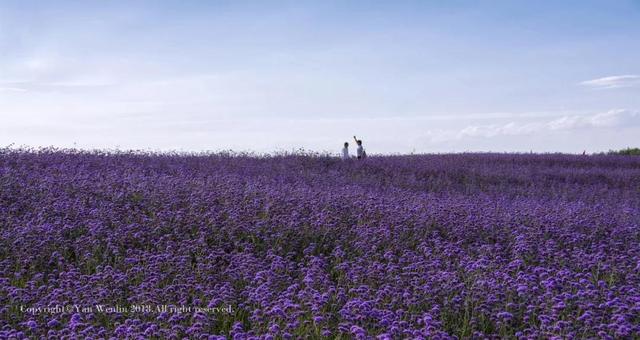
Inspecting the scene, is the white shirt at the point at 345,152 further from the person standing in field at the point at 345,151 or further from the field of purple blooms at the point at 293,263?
the field of purple blooms at the point at 293,263

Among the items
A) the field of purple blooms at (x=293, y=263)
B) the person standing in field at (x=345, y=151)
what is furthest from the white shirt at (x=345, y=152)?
the field of purple blooms at (x=293, y=263)

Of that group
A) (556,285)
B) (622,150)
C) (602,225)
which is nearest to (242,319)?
(556,285)

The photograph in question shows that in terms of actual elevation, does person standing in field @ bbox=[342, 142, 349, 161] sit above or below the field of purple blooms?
above

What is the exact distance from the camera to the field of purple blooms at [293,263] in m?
4.45

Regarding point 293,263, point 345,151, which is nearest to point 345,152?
point 345,151

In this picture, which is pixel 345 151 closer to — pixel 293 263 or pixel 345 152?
pixel 345 152

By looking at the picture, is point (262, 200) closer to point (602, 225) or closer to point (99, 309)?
point (99, 309)

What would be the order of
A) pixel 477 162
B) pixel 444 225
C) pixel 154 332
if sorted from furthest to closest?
pixel 477 162 < pixel 444 225 < pixel 154 332

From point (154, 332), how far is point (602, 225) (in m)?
6.73

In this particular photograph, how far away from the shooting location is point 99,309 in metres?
4.64

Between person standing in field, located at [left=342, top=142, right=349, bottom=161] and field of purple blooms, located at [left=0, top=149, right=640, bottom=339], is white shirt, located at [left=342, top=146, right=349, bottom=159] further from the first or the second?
field of purple blooms, located at [left=0, top=149, right=640, bottom=339]

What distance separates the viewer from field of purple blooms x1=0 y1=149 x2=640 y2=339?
14.6 feet

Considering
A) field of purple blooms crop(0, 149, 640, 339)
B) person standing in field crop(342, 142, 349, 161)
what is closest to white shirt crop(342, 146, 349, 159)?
person standing in field crop(342, 142, 349, 161)

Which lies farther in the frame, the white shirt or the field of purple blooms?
the white shirt
